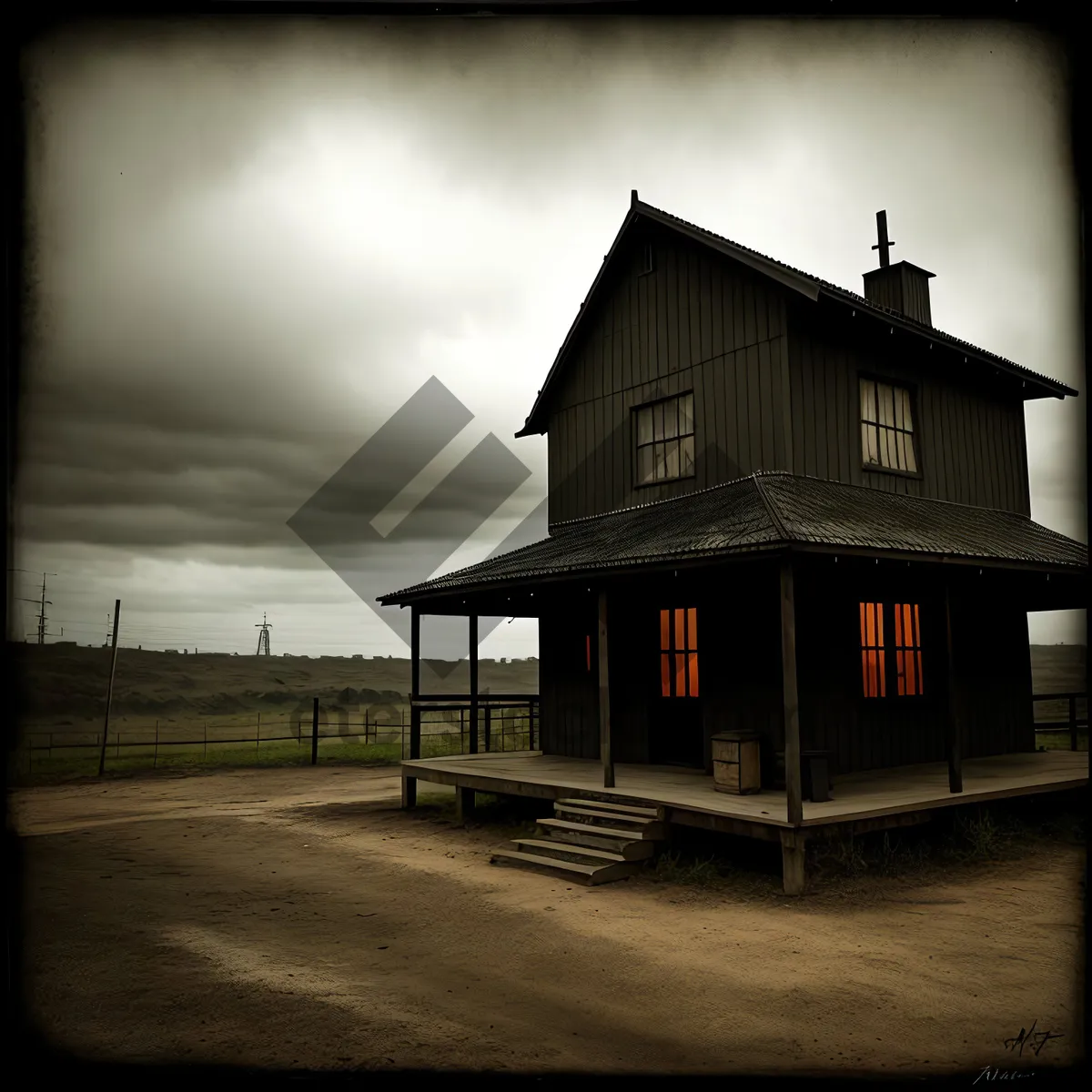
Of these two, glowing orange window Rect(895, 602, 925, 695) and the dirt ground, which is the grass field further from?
the dirt ground

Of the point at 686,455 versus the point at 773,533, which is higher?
the point at 686,455

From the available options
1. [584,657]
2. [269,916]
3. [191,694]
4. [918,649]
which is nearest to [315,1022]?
[269,916]

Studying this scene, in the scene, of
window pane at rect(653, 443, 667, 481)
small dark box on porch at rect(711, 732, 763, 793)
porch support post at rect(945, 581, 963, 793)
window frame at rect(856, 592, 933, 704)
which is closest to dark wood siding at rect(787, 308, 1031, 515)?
window frame at rect(856, 592, 933, 704)

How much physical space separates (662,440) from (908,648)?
15.5ft

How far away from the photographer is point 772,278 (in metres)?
11.3

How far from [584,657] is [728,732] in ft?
13.2

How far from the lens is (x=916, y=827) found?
10.4 metres

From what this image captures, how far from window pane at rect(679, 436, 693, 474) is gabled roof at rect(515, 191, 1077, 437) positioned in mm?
2623

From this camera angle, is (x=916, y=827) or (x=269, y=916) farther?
(x=916, y=827)

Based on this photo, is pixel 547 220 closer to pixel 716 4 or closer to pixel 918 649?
pixel 716 4

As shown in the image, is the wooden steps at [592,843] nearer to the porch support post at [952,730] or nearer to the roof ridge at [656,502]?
the porch support post at [952,730]

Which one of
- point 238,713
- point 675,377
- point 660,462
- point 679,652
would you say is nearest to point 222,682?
point 238,713

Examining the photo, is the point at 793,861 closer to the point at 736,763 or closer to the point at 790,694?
the point at 790,694

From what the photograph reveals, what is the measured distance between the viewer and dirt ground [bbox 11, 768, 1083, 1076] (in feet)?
15.2
